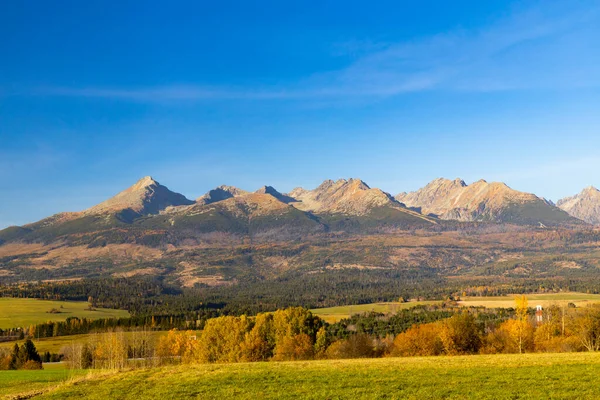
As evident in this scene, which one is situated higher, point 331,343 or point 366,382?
point 366,382

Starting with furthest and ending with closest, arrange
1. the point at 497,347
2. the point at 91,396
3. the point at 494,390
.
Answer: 1. the point at 497,347
2. the point at 91,396
3. the point at 494,390

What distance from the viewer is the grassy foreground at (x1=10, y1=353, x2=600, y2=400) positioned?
32625mm

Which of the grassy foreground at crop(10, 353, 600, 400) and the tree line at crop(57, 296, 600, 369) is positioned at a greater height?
the grassy foreground at crop(10, 353, 600, 400)

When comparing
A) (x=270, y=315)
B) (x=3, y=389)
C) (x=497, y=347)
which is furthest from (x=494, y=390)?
(x=270, y=315)

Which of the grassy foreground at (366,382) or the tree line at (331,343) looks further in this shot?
the tree line at (331,343)

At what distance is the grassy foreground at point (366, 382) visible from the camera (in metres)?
32.6

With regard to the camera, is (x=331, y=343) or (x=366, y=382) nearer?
(x=366, y=382)

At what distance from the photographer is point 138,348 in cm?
14950

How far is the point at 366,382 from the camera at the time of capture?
3791 cm

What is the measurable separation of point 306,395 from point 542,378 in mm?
18556

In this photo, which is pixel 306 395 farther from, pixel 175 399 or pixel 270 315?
pixel 270 315

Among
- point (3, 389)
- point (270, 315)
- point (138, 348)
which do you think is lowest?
point (138, 348)

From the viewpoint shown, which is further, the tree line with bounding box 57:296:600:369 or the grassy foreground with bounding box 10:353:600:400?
the tree line with bounding box 57:296:600:369

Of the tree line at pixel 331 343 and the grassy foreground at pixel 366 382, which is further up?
the grassy foreground at pixel 366 382
